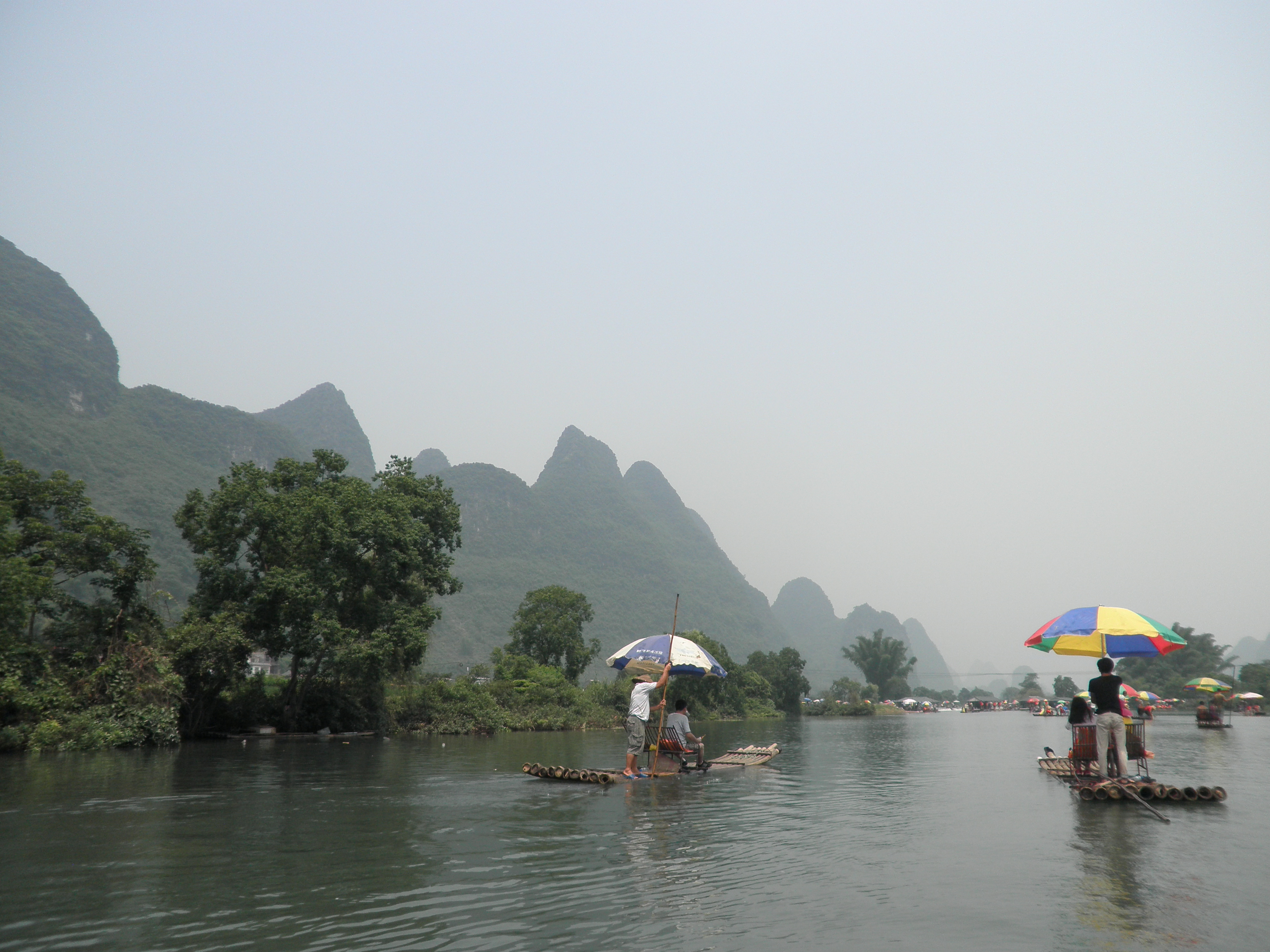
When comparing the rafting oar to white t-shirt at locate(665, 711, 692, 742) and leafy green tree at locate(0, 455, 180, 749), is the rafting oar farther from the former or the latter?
leafy green tree at locate(0, 455, 180, 749)

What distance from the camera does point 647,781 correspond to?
1720cm

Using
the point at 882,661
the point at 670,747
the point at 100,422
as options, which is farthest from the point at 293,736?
the point at 100,422

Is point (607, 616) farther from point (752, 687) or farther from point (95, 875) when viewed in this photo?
point (95, 875)

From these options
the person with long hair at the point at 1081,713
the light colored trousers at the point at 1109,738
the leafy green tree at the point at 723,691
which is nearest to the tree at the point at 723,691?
the leafy green tree at the point at 723,691

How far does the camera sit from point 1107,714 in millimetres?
14156

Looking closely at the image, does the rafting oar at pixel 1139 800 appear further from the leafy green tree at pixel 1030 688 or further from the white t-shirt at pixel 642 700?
the leafy green tree at pixel 1030 688

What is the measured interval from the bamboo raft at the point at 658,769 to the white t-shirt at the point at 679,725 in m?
0.66

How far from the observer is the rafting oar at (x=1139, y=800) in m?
11.7

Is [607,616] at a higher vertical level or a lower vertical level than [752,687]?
higher

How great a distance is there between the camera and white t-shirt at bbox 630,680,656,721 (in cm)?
1725

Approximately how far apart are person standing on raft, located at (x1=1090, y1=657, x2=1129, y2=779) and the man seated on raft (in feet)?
26.8

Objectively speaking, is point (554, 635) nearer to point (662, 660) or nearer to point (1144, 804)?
point (662, 660)

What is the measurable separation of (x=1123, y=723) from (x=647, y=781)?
9067 mm

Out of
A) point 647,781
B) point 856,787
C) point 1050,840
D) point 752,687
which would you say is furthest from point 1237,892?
point 752,687
